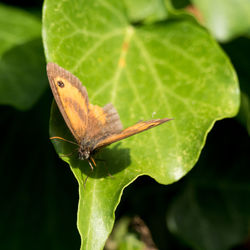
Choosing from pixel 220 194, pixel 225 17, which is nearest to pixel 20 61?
pixel 225 17

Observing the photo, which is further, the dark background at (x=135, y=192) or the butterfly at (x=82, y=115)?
the dark background at (x=135, y=192)

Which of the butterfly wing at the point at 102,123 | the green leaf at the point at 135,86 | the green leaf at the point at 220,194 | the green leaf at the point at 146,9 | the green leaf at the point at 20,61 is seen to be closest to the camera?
the green leaf at the point at 135,86

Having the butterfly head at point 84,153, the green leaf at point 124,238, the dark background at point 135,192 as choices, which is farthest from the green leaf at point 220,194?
the butterfly head at point 84,153

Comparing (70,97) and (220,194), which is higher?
(70,97)

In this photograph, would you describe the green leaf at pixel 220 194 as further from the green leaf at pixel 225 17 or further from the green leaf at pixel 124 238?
the green leaf at pixel 225 17

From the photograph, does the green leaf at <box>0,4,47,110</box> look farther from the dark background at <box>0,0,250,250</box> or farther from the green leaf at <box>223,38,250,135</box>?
the green leaf at <box>223,38,250,135</box>

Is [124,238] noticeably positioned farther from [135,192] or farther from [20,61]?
[20,61]
